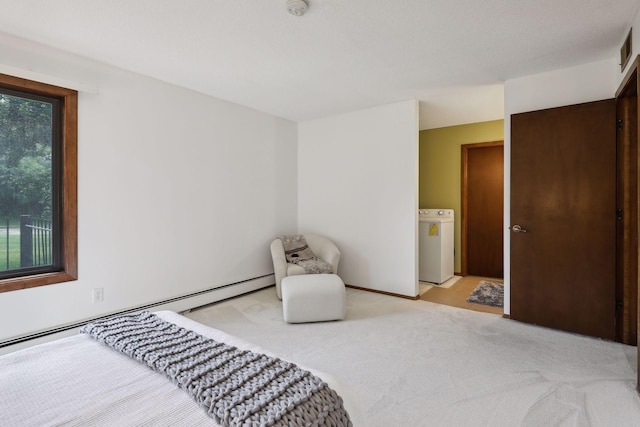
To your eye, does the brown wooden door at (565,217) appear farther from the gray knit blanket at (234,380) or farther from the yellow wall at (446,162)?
the gray knit blanket at (234,380)

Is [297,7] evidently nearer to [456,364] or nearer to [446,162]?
[456,364]

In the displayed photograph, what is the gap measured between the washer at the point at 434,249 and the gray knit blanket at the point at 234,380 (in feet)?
12.9

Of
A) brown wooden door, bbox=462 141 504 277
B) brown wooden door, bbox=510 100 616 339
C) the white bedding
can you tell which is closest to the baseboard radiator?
the white bedding

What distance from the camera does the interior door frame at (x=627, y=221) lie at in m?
2.61

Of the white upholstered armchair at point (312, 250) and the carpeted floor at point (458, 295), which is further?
the white upholstered armchair at point (312, 250)

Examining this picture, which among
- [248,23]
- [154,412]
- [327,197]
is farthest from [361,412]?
[327,197]

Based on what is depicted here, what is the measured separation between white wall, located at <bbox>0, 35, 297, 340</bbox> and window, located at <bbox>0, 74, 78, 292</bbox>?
0.08m

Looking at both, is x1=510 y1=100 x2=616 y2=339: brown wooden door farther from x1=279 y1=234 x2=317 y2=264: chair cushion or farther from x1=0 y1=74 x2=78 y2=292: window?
x1=0 y1=74 x2=78 y2=292: window

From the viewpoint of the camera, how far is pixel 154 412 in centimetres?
96

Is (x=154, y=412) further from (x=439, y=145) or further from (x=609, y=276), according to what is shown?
(x=439, y=145)

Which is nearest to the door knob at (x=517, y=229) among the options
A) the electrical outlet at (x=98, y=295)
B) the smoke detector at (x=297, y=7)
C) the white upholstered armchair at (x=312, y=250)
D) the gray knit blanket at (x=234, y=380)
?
the white upholstered armchair at (x=312, y=250)

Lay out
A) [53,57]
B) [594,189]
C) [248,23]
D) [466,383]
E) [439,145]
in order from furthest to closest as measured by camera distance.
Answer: [439,145]
[594,189]
[53,57]
[248,23]
[466,383]

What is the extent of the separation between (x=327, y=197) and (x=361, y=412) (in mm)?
3661

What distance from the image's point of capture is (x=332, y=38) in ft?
8.05
